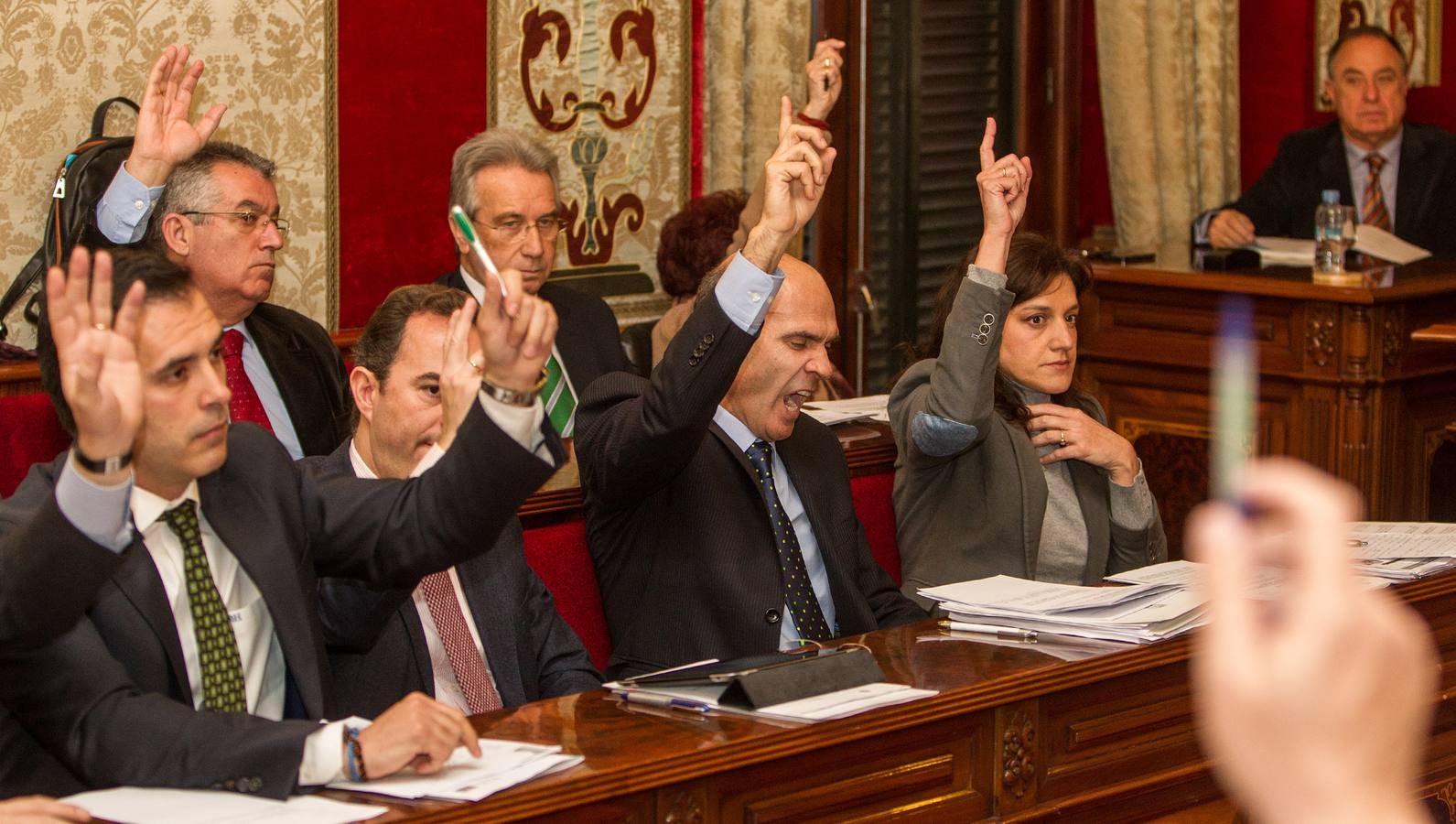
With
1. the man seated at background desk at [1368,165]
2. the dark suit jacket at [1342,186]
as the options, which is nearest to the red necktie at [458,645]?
the man seated at background desk at [1368,165]

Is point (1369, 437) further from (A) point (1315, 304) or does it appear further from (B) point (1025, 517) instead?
(B) point (1025, 517)

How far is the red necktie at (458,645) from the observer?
8.71 feet

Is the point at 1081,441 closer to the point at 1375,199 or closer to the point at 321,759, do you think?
the point at 321,759

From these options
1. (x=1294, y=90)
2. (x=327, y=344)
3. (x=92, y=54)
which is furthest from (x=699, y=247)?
(x=1294, y=90)

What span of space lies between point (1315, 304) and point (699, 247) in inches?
66.2

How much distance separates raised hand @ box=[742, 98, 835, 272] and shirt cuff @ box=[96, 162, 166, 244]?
1.35 metres

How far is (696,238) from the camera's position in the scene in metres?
4.61

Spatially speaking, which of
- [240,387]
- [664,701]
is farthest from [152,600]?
[240,387]

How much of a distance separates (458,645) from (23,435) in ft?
3.77

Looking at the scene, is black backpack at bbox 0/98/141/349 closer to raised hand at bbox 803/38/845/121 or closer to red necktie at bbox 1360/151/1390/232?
raised hand at bbox 803/38/845/121

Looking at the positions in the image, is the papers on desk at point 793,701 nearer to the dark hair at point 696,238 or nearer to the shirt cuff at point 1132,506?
the shirt cuff at point 1132,506

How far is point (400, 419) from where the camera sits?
2750 millimetres

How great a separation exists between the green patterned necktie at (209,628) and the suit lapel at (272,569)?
0.04 m

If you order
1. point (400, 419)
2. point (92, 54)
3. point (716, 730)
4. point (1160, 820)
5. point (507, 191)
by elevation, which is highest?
point (92, 54)
